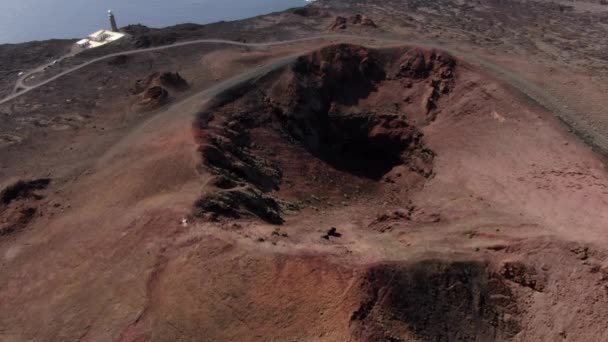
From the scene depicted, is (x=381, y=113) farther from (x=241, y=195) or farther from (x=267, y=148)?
(x=241, y=195)

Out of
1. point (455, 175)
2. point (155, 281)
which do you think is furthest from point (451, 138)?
point (155, 281)

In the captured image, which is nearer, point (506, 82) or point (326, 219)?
point (326, 219)

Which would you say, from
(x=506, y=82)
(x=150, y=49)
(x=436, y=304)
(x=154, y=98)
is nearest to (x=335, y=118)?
(x=506, y=82)

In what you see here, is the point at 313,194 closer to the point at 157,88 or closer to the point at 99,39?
the point at 157,88

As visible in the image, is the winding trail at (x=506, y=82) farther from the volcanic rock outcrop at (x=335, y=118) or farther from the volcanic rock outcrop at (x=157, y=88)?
the volcanic rock outcrop at (x=157, y=88)

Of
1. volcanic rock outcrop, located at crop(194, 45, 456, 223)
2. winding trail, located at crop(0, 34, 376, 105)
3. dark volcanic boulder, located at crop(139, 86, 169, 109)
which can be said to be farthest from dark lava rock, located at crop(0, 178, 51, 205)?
winding trail, located at crop(0, 34, 376, 105)

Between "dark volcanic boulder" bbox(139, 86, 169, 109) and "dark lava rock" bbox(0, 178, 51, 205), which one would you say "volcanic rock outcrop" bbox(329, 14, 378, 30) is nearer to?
"dark volcanic boulder" bbox(139, 86, 169, 109)
